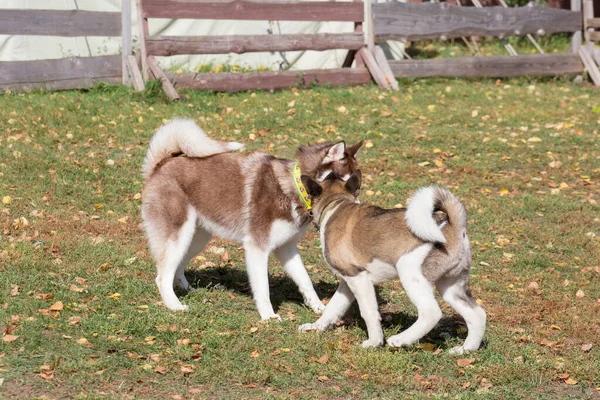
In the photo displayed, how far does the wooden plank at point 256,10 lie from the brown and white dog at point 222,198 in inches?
299

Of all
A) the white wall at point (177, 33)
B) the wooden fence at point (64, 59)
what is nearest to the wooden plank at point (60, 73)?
the wooden fence at point (64, 59)

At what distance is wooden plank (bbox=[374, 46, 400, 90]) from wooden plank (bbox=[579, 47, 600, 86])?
4563 millimetres

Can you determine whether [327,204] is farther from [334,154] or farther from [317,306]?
[317,306]

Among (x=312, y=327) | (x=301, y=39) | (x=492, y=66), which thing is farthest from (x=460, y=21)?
(x=312, y=327)

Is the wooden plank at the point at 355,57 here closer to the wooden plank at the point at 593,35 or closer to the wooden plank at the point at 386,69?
the wooden plank at the point at 386,69

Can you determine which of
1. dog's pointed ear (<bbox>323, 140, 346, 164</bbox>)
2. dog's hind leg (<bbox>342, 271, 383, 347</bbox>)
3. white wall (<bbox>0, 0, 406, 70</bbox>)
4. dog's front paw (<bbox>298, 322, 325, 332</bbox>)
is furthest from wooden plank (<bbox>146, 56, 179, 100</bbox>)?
dog's hind leg (<bbox>342, 271, 383, 347</bbox>)

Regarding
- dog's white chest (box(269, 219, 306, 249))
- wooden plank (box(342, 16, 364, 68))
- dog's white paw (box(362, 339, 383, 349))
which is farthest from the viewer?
wooden plank (box(342, 16, 364, 68))

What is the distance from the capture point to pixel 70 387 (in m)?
4.90

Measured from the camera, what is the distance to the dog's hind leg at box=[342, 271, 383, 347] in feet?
18.9

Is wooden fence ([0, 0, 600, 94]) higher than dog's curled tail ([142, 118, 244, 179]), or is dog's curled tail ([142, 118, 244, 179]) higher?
dog's curled tail ([142, 118, 244, 179])

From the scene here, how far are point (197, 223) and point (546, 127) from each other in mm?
8350

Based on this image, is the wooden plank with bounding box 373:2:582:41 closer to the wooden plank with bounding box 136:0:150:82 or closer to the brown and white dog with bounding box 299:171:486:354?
the wooden plank with bounding box 136:0:150:82

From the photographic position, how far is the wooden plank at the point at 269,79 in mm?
13883

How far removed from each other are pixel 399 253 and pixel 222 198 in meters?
1.65
